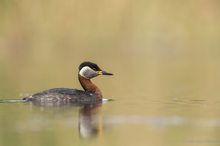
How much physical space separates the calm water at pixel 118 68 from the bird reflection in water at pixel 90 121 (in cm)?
2

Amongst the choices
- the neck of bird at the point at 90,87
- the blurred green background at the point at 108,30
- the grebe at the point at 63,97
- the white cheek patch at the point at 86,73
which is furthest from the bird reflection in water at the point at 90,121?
the blurred green background at the point at 108,30

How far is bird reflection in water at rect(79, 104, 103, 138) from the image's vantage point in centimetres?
1474

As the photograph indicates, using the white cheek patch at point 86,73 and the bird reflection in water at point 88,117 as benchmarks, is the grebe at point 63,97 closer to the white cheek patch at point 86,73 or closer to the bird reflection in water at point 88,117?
the bird reflection in water at point 88,117

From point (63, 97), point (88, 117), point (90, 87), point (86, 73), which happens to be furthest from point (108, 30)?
point (88, 117)

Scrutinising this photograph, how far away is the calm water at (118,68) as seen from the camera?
574 inches

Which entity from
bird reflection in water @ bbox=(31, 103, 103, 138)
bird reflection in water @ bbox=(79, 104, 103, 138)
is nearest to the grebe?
bird reflection in water @ bbox=(31, 103, 103, 138)

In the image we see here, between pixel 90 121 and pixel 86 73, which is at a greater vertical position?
pixel 86 73

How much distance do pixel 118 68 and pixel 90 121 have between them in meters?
14.6

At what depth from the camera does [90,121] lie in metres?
15.9

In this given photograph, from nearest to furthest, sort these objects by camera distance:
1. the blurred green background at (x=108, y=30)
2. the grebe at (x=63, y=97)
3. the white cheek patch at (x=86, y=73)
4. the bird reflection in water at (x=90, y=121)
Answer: the bird reflection in water at (x=90, y=121), the grebe at (x=63, y=97), the white cheek patch at (x=86, y=73), the blurred green background at (x=108, y=30)

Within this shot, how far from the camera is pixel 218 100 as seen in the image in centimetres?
1902

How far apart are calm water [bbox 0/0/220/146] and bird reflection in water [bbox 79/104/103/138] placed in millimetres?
17

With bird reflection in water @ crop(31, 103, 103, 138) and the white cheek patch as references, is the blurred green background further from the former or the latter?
bird reflection in water @ crop(31, 103, 103, 138)

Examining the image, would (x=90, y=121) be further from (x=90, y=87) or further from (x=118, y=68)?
(x=118, y=68)
